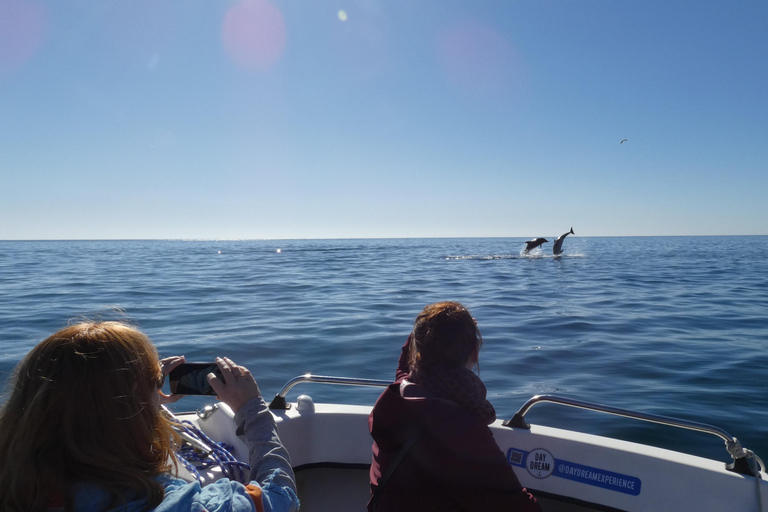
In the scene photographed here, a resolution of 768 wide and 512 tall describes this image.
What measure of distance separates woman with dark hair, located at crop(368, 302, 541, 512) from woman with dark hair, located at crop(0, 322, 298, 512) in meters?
0.99

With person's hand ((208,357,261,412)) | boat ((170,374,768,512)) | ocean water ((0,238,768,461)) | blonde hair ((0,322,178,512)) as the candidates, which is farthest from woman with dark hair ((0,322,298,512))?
boat ((170,374,768,512))

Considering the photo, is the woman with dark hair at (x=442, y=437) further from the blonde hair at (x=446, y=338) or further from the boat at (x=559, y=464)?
the boat at (x=559, y=464)

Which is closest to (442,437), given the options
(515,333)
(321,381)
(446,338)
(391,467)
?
(391,467)

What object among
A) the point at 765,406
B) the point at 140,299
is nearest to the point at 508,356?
the point at 765,406

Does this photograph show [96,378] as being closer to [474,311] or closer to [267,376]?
[267,376]

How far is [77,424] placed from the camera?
4.68 ft

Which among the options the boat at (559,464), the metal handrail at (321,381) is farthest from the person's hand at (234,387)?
the metal handrail at (321,381)

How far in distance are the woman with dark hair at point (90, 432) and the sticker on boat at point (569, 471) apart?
8.49 ft

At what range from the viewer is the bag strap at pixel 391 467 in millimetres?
2424

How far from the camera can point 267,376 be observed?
805 cm

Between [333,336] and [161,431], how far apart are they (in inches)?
363

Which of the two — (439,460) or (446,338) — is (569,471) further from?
(446,338)

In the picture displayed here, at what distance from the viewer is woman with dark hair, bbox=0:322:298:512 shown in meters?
1.38

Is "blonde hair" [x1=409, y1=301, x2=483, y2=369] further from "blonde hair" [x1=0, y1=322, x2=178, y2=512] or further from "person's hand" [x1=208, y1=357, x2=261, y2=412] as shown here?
"blonde hair" [x1=0, y1=322, x2=178, y2=512]
